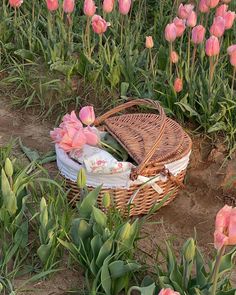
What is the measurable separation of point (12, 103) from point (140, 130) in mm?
974

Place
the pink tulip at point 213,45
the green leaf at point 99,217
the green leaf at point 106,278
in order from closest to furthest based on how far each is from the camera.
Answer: the green leaf at point 106,278
the green leaf at point 99,217
the pink tulip at point 213,45

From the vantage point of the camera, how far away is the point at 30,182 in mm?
2900

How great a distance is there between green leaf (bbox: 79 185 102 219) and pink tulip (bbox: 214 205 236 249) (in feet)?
2.63

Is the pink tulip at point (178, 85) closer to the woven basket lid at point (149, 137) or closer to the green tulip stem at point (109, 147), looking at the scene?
the woven basket lid at point (149, 137)

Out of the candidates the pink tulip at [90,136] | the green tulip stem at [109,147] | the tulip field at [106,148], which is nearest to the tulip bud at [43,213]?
the tulip field at [106,148]

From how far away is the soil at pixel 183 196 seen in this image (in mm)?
2727

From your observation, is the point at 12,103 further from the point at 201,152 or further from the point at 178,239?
the point at 178,239

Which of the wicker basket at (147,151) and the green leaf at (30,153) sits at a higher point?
the wicker basket at (147,151)

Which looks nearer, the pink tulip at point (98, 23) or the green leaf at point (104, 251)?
the green leaf at point (104, 251)

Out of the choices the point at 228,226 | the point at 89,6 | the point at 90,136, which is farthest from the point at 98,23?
the point at 228,226

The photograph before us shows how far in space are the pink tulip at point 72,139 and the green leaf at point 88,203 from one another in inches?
13.1

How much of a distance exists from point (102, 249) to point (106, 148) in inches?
32.5

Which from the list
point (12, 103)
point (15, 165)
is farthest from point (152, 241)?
point (12, 103)

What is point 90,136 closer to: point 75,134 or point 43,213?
point 75,134
